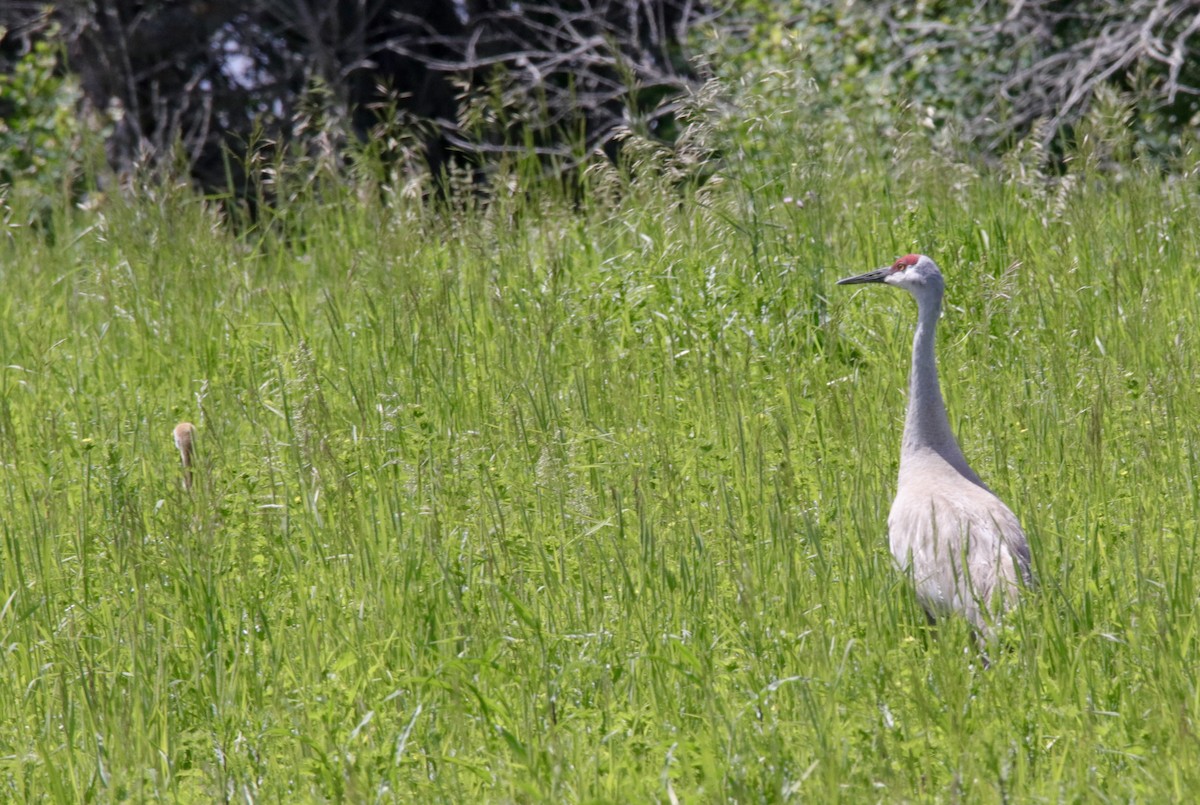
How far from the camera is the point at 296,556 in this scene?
382 centimetres

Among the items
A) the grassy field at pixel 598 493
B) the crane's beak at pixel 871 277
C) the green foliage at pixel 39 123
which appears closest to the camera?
the grassy field at pixel 598 493

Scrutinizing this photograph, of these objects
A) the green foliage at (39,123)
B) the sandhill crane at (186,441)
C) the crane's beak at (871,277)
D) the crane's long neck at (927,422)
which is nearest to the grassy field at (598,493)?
the sandhill crane at (186,441)

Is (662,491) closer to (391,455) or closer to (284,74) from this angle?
(391,455)

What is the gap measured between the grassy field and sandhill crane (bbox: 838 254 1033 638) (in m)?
0.10

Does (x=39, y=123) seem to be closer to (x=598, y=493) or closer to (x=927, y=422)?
(x=598, y=493)

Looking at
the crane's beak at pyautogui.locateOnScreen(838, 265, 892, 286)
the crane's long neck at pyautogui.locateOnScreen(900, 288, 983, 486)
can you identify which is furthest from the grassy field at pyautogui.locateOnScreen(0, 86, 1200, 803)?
the crane's beak at pyautogui.locateOnScreen(838, 265, 892, 286)

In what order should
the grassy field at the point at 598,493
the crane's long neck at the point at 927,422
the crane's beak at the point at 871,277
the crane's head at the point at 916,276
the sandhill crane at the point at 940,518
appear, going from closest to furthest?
the grassy field at the point at 598,493
the sandhill crane at the point at 940,518
the crane's long neck at the point at 927,422
the crane's head at the point at 916,276
the crane's beak at the point at 871,277

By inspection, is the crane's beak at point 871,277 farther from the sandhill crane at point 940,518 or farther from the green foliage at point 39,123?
the green foliage at point 39,123

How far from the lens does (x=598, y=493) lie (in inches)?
170

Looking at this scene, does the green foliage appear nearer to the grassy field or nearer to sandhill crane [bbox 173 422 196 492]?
the grassy field

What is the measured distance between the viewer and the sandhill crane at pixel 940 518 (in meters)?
3.46

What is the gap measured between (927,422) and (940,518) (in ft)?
1.57

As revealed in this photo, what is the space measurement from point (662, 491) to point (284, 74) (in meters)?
13.2

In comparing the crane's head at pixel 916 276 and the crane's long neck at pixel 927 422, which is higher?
the crane's head at pixel 916 276
